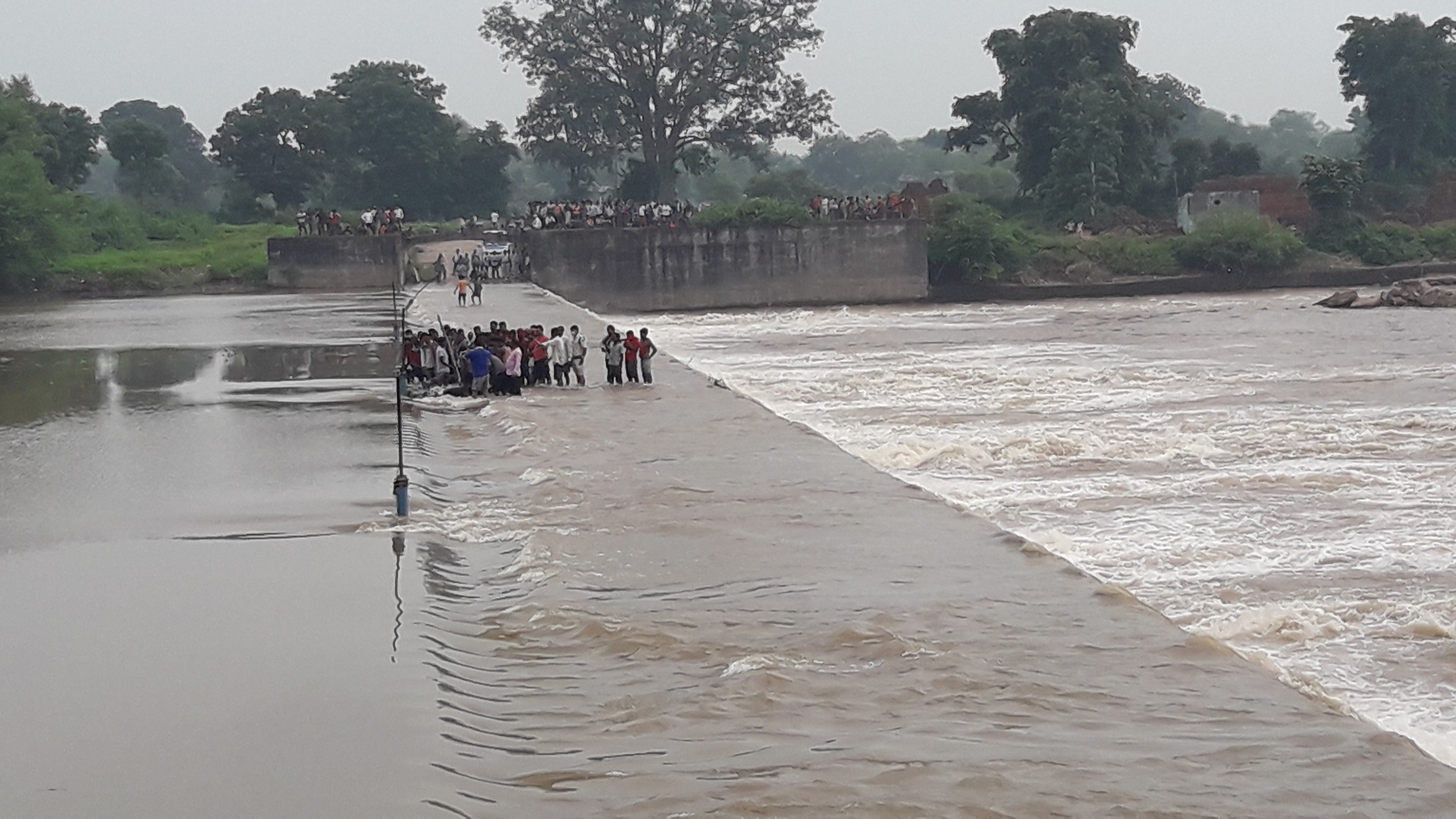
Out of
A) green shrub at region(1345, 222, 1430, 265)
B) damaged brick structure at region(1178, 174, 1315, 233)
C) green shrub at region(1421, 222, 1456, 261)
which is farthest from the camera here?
damaged brick structure at region(1178, 174, 1315, 233)

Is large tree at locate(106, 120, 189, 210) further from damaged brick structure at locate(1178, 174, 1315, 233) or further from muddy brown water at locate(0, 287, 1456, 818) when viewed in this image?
muddy brown water at locate(0, 287, 1456, 818)

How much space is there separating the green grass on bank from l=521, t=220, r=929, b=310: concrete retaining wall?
38.8ft

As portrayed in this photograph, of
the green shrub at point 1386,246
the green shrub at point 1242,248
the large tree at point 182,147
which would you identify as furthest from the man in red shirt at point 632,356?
the large tree at point 182,147

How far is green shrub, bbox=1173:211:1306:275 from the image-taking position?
56.0 metres

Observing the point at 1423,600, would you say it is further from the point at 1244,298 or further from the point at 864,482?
the point at 1244,298

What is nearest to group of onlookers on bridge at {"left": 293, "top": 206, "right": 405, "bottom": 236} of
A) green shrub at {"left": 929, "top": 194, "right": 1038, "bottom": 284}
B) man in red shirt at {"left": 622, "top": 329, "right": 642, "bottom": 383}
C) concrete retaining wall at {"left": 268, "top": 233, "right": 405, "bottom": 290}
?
concrete retaining wall at {"left": 268, "top": 233, "right": 405, "bottom": 290}

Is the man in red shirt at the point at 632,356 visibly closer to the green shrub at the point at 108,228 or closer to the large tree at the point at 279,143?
the green shrub at the point at 108,228

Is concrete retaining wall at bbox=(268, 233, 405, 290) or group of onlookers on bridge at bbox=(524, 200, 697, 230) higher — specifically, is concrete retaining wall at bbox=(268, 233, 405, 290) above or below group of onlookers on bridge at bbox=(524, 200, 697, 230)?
below

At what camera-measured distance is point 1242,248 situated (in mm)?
56219

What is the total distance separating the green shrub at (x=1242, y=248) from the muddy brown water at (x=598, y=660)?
43.5 meters

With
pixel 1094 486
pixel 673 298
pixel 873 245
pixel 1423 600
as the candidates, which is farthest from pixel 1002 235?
pixel 1423 600

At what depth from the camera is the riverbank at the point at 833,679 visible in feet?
23.0

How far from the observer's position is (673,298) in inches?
2089

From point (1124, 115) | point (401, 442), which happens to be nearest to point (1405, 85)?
point (1124, 115)
